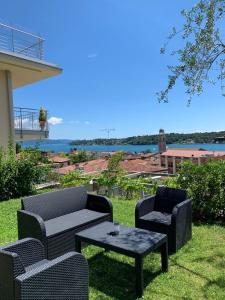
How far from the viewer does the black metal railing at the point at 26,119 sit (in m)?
14.3

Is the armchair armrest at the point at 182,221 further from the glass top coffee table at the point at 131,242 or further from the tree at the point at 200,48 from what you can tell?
the tree at the point at 200,48

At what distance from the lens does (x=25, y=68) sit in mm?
13086

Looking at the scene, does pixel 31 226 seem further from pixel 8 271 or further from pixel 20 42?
pixel 20 42

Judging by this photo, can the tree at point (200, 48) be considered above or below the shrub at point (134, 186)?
above

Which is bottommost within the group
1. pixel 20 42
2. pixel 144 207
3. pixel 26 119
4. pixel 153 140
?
pixel 144 207

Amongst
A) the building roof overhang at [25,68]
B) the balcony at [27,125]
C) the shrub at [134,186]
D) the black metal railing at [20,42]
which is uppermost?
the black metal railing at [20,42]

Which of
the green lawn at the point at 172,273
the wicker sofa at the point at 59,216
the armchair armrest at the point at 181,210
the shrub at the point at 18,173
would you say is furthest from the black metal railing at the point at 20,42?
the armchair armrest at the point at 181,210

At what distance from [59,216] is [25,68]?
892cm

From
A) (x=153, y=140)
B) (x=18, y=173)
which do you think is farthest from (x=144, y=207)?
(x=153, y=140)

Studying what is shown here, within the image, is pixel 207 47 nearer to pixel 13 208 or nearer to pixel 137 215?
pixel 137 215

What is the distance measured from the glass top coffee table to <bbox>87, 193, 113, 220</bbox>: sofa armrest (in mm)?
962

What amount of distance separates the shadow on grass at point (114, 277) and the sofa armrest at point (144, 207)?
Answer: 1.03 m

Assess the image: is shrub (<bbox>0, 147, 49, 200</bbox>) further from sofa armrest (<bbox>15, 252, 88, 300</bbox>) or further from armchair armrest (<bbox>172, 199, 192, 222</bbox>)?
sofa armrest (<bbox>15, 252, 88, 300</bbox>)

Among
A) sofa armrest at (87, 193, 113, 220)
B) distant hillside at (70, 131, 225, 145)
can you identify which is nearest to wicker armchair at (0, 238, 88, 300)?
sofa armrest at (87, 193, 113, 220)
